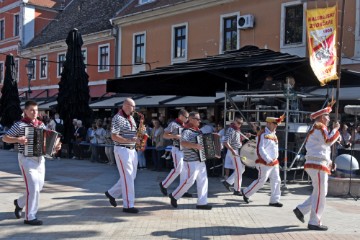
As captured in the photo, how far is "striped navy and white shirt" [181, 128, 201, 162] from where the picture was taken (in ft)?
28.6

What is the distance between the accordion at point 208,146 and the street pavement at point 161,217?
0.99 metres

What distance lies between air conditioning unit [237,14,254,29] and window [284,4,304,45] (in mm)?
1549

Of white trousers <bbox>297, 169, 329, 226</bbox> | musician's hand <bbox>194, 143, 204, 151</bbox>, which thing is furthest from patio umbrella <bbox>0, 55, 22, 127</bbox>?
white trousers <bbox>297, 169, 329, 226</bbox>

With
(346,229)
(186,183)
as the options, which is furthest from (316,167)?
(186,183)

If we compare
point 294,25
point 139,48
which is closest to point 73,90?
point 294,25

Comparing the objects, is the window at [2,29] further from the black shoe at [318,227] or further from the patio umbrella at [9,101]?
the black shoe at [318,227]

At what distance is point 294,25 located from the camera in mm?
19281

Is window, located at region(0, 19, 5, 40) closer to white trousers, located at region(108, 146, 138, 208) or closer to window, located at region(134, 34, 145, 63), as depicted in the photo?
window, located at region(134, 34, 145, 63)

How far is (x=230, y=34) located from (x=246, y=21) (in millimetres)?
1584

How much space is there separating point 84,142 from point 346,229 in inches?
498

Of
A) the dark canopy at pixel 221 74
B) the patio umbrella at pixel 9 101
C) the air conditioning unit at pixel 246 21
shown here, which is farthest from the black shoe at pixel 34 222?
the patio umbrella at pixel 9 101

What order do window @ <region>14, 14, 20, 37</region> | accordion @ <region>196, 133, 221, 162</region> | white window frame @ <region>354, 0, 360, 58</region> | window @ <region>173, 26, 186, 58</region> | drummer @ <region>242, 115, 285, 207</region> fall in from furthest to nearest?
window @ <region>14, 14, 20, 37</region>
window @ <region>173, 26, 186, 58</region>
white window frame @ <region>354, 0, 360, 58</region>
drummer @ <region>242, 115, 285, 207</region>
accordion @ <region>196, 133, 221, 162</region>

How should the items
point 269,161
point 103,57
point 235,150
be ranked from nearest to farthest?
point 269,161 → point 235,150 → point 103,57

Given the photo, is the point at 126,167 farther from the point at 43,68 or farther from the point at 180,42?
the point at 43,68
